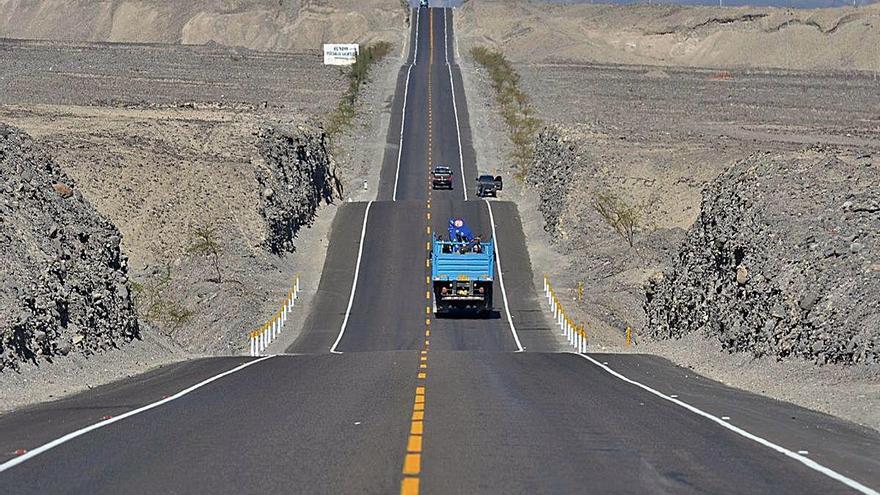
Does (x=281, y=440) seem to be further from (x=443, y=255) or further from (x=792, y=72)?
(x=792, y=72)

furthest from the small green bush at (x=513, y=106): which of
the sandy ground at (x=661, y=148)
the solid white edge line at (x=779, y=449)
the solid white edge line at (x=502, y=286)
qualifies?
the solid white edge line at (x=779, y=449)

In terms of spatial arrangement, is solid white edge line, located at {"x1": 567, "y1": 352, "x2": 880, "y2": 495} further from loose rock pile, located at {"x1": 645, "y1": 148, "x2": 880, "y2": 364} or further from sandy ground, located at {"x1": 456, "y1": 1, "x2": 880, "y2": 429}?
loose rock pile, located at {"x1": 645, "y1": 148, "x2": 880, "y2": 364}

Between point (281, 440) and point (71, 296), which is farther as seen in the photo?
point (71, 296)

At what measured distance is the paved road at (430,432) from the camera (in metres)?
12.1

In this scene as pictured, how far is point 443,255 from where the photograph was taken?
4681 centimetres

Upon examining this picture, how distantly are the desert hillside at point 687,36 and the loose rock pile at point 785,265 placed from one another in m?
113

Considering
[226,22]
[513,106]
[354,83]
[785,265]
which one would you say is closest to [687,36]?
[226,22]

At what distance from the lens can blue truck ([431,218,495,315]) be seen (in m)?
46.3

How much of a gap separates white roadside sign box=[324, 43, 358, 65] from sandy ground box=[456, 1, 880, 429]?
12485mm

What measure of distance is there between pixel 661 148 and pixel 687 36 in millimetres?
102994

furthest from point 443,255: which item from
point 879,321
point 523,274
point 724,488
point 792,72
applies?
point 792,72

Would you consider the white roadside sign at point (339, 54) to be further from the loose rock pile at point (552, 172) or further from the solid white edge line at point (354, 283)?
the solid white edge line at point (354, 283)

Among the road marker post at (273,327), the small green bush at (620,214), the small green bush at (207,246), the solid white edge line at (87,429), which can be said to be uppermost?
the small green bush at (620,214)

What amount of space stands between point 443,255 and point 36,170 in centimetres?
1862
